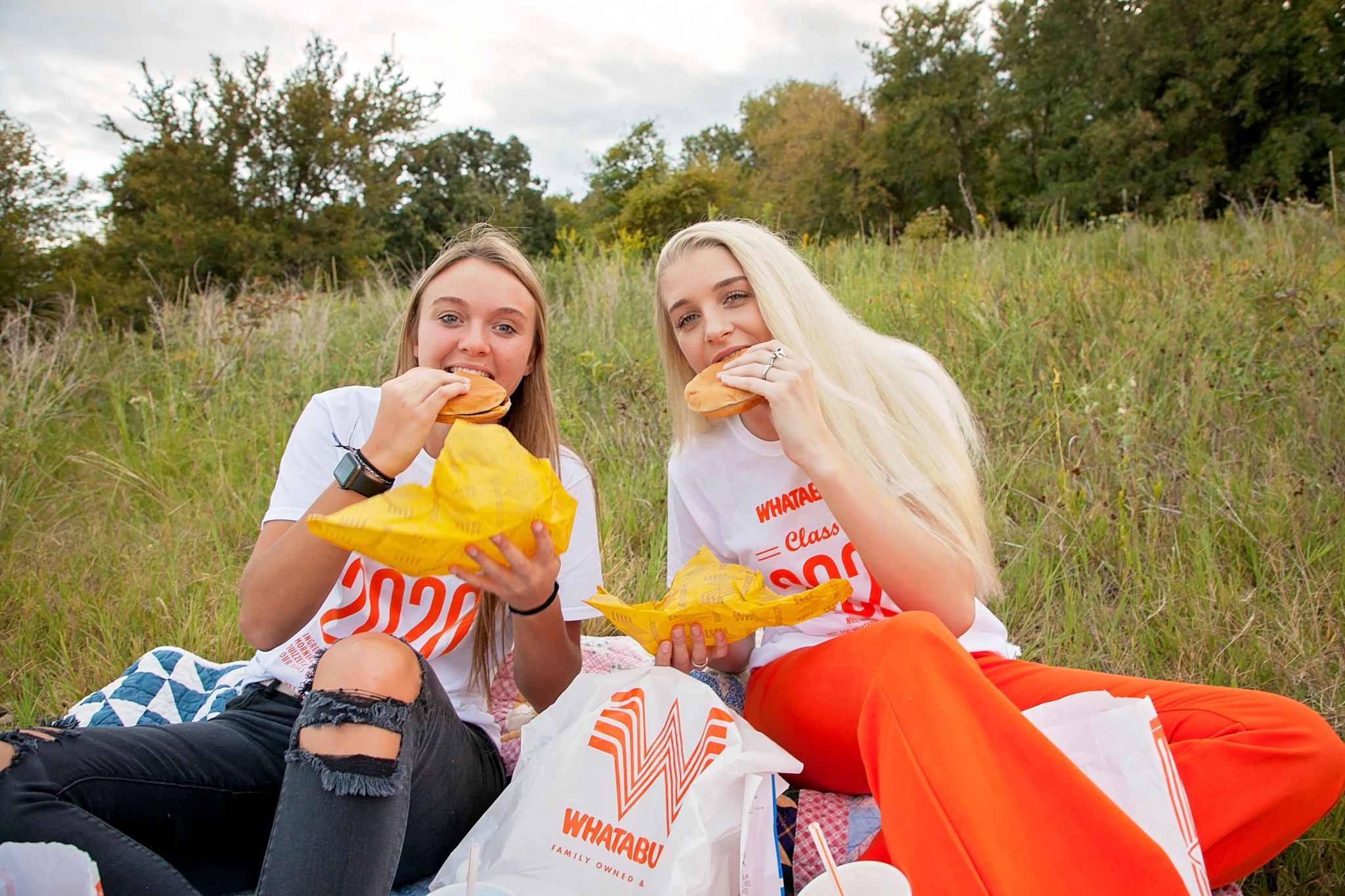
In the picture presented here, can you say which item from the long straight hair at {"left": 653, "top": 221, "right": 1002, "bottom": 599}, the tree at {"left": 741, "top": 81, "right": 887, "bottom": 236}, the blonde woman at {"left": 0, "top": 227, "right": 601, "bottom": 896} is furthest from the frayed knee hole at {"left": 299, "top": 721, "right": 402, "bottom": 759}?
the tree at {"left": 741, "top": 81, "right": 887, "bottom": 236}

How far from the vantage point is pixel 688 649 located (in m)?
2.01

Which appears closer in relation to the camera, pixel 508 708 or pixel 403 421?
pixel 403 421

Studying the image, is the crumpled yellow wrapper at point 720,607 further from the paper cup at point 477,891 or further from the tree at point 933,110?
the tree at point 933,110

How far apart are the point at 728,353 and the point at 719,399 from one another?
285 millimetres

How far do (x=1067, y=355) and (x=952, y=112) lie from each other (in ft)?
93.4

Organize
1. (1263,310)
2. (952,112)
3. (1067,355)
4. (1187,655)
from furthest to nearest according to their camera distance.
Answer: (952,112) < (1067,355) < (1263,310) < (1187,655)

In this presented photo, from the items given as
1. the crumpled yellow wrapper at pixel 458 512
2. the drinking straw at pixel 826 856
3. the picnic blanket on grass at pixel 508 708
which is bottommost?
the picnic blanket on grass at pixel 508 708

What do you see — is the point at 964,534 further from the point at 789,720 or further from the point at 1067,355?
the point at 1067,355

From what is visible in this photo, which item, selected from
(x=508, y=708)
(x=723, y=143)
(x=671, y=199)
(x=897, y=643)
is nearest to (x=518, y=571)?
(x=897, y=643)

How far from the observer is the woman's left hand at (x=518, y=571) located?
1673 millimetres

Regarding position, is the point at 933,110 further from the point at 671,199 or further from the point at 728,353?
the point at 728,353

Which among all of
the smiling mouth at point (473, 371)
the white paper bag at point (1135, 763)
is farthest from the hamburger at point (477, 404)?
the white paper bag at point (1135, 763)

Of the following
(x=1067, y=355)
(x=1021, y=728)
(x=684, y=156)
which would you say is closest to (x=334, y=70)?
(x=684, y=156)

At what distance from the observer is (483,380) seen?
2.08 m
